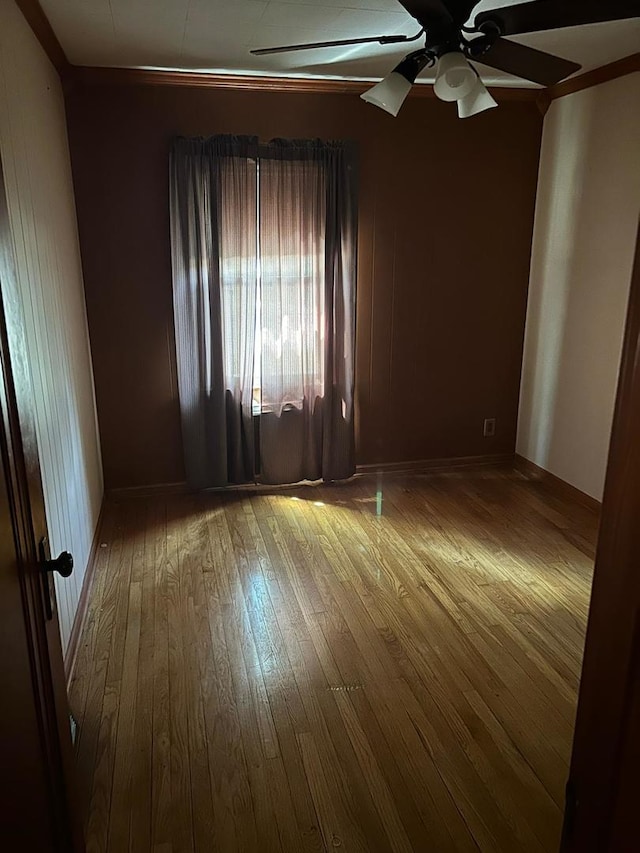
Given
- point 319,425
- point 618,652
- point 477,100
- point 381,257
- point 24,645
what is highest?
point 477,100

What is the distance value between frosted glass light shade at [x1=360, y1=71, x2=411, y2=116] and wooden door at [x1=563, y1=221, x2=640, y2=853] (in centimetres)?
172

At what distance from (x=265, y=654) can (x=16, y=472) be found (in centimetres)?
164

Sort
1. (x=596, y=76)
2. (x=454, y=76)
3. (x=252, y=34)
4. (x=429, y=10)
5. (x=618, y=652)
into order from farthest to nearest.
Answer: (x=596, y=76)
(x=252, y=34)
(x=454, y=76)
(x=429, y=10)
(x=618, y=652)

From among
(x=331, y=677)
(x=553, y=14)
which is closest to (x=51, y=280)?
(x=331, y=677)

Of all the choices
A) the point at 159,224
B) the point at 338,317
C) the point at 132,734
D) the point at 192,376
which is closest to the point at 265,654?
the point at 132,734

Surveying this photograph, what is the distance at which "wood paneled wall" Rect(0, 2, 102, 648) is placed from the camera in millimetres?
2184

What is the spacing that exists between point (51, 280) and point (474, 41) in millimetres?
1865

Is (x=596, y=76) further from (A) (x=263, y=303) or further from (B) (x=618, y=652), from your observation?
(B) (x=618, y=652)

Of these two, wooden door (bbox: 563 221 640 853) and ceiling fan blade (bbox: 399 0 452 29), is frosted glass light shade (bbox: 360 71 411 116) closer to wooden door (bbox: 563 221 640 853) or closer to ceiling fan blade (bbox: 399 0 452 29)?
ceiling fan blade (bbox: 399 0 452 29)

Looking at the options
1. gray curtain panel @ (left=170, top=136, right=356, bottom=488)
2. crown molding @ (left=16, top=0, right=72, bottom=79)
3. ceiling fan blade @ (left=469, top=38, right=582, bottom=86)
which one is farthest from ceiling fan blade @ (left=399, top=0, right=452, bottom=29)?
gray curtain panel @ (left=170, top=136, right=356, bottom=488)

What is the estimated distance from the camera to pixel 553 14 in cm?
205

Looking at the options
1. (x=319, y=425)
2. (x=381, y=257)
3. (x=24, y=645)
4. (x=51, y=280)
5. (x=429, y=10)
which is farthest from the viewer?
(x=319, y=425)

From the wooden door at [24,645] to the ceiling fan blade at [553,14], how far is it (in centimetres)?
170

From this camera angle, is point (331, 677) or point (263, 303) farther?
point (263, 303)
